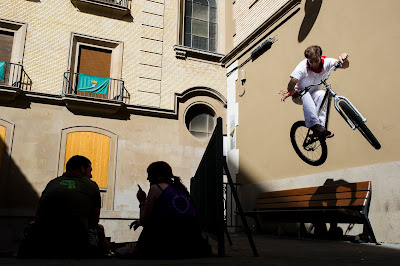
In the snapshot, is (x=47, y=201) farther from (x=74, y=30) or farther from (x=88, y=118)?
(x=74, y=30)

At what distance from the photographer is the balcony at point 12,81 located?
11.8 m

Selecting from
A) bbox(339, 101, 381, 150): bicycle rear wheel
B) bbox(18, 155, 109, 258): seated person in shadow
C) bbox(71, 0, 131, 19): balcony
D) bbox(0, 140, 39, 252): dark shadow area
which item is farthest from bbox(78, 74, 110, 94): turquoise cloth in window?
bbox(18, 155, 109, 258): seated person in shadow

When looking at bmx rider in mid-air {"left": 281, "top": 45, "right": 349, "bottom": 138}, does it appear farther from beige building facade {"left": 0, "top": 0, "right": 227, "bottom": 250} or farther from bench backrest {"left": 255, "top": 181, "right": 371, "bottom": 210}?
beige building facade {"left": 0, "top": 0, "right": 227, "bottom": 250}

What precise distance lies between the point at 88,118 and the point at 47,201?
10.1 meters

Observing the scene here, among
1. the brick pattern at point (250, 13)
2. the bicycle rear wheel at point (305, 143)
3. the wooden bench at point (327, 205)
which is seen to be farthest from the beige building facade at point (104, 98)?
the bicycle rear wheel at point (305, 143)

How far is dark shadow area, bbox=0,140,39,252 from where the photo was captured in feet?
37.1

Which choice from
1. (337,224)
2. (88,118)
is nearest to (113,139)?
(88,118)

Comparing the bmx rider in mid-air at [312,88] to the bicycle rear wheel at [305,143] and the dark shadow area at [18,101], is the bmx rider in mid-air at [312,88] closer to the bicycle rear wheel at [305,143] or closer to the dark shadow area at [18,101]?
the bicycle rear wheel at [305,143]

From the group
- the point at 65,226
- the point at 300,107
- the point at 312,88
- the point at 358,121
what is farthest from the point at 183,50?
the point at 65,226

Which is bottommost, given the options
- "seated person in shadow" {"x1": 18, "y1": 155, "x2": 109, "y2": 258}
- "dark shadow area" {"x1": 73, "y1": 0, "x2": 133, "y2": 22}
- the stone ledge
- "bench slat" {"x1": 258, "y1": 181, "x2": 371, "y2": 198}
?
"seated person in shadow" {"x1": 18, "y1": 155, "x2": 109, "y2": 258}

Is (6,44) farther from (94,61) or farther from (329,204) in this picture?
(329,204)

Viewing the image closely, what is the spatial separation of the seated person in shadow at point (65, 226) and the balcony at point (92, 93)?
9660mm

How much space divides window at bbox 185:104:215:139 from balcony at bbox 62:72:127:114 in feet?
9.70

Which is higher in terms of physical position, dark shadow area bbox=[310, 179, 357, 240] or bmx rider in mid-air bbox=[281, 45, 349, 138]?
bmx rider in mid-air bbox=[281, 45, 349, 138]
